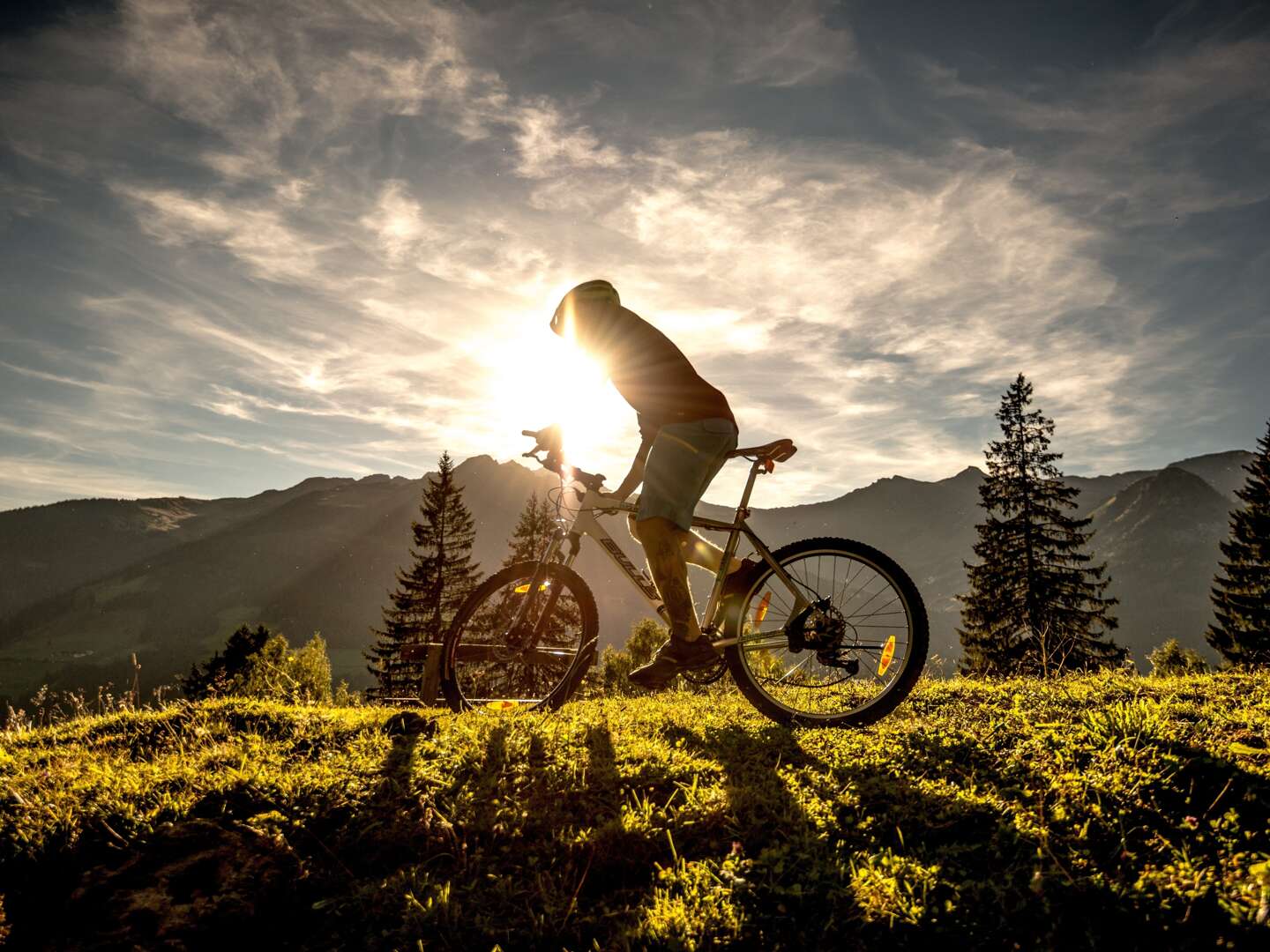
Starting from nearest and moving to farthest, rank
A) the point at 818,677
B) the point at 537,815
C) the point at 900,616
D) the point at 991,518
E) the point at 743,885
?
the point at 743,885
the point at 537,815
the point at 900,616
the point at 818,677
the point at 991,518

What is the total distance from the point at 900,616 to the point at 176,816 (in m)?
4.73

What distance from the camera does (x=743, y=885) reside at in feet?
8.59

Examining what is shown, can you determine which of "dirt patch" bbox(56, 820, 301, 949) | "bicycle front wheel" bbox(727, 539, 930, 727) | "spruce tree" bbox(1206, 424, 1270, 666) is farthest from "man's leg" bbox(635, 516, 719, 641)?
"spruce tree" bbox(1206, 424, 1270, 666)

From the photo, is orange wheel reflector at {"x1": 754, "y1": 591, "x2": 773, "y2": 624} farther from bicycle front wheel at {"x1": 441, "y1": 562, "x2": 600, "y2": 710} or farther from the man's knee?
bicycle front wheel at {"x1": 441, "y1": 562, "x2": 600, "y2": 710}

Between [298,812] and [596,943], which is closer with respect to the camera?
[596,943]

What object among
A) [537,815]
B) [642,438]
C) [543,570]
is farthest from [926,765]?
[543,570]

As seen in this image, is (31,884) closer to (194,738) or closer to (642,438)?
(194,738)

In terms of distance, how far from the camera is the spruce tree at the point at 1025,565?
26219 mm

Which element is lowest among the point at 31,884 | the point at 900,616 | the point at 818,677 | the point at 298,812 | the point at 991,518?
the point at 31,884

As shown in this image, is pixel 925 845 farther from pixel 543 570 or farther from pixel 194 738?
pixel 194 738

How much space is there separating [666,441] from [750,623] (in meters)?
1.67

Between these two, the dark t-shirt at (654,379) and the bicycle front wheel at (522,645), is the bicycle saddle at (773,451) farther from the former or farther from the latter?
the bicycle front wheel at (522,645)

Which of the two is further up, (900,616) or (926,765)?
(900,616)

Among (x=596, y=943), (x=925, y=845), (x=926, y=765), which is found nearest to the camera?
(x=596, y=943)
